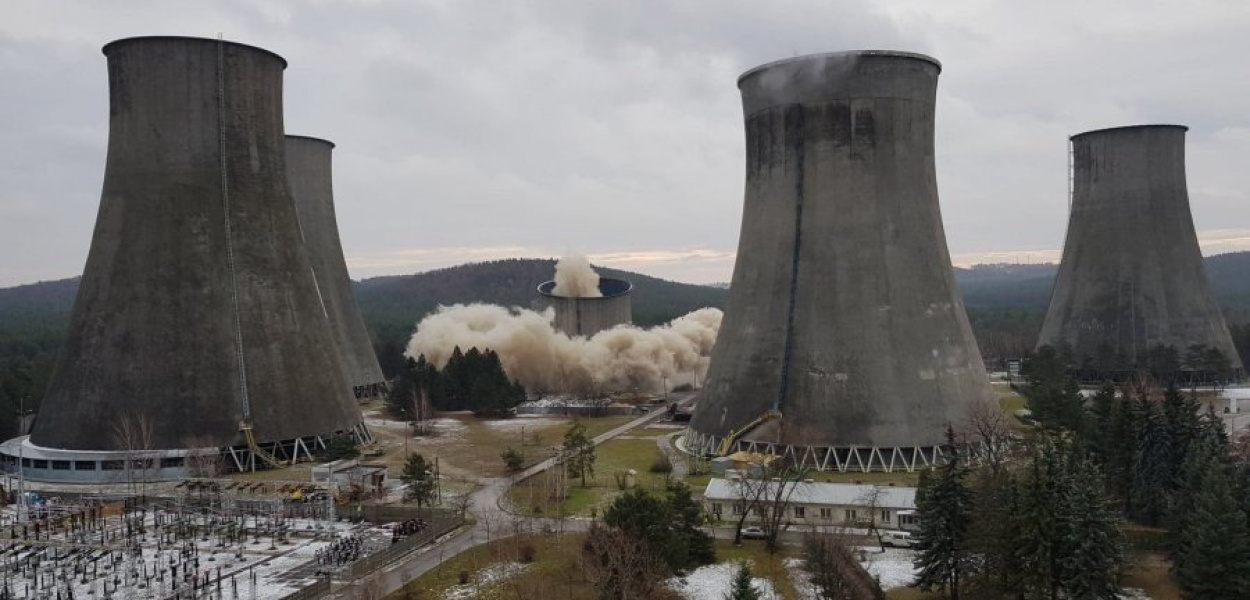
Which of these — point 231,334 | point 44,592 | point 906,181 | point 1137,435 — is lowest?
point 44,592

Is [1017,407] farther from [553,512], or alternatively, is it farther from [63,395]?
[63,395]

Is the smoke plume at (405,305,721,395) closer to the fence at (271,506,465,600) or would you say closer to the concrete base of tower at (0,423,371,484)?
the concrete base of tower at (0,423,371,484)

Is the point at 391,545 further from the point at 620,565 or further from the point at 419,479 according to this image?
the point at 620,565

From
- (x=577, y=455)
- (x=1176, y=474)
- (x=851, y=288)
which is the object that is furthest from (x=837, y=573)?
(x=577, y=455)

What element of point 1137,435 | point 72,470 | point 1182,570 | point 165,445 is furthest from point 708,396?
point 72,470

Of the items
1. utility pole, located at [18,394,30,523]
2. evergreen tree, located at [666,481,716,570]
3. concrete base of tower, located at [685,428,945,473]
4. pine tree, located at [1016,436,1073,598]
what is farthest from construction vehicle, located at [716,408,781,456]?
utility pole, located at [18,394,30,523]
